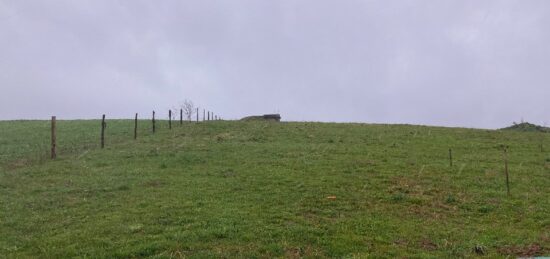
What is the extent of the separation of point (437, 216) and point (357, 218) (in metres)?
2.57

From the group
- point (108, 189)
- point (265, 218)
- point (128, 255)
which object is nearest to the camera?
point (128, 255)

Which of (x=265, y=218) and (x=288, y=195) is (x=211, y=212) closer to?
(x=265, y=218)

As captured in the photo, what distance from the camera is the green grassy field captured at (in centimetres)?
1364

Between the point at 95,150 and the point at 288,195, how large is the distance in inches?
672

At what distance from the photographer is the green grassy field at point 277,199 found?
13.6 metres


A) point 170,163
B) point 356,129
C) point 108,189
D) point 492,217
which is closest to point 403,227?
point 492,217

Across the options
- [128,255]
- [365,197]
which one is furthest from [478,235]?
[128,255]

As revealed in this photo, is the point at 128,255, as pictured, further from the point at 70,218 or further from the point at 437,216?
the point at 437,216

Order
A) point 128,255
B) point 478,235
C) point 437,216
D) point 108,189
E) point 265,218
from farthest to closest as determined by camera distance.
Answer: point 108,189
point 437,216
point 265,218
point 478,235
point 128,255

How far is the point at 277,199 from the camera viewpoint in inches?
727

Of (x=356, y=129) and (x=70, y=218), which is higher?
(x=356, y=129)

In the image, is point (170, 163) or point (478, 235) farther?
point (170, 163)

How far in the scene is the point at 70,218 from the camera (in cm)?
1672

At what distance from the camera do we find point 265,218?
15.9m
